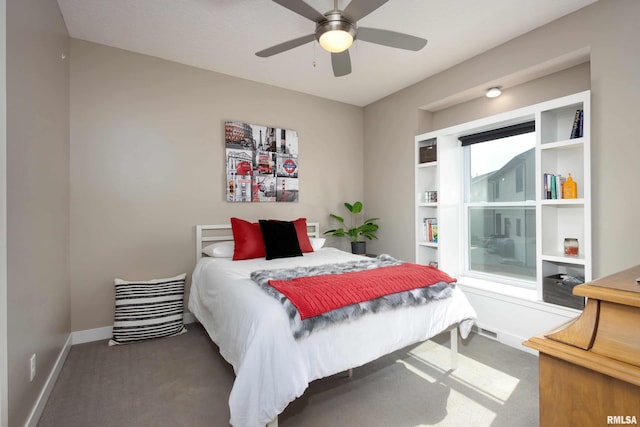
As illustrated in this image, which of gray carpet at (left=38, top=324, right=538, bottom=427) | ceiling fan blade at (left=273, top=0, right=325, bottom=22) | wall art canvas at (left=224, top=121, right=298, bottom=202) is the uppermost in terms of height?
ceiling fan blade at (left=273, top=0, right=325, bottom=22)

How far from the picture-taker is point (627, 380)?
0.52 meters

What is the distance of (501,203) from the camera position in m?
3.36

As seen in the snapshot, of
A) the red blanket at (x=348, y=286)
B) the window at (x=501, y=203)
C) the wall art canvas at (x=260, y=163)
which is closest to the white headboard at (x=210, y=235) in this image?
the wall art canvas at (x=260, y=163)

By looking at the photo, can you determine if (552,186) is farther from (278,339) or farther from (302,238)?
(278,339)

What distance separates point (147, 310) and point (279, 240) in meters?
1.41

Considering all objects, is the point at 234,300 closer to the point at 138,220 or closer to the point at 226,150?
the point at 138,220

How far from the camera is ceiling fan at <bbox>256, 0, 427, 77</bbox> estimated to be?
1835mm

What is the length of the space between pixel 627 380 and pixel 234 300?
5.81 feet

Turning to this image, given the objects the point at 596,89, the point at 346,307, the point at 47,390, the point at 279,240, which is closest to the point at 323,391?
the point at 346,307

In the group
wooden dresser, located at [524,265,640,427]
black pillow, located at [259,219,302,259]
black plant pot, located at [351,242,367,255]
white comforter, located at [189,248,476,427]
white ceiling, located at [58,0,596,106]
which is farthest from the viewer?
black plant pot, located at [351,242,367,255]

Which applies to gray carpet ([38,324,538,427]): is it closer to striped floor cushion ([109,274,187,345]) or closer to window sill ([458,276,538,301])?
striped floor cushion ([109,274,187,345])

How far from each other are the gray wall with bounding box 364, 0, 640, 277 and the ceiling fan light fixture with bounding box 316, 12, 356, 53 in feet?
5.79

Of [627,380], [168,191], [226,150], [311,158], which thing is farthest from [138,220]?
[627,380]

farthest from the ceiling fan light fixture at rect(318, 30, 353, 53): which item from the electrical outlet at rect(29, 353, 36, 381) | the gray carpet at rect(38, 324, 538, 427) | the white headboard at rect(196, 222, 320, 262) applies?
the electrical outlet at rect(29, 353, 36, 381)
